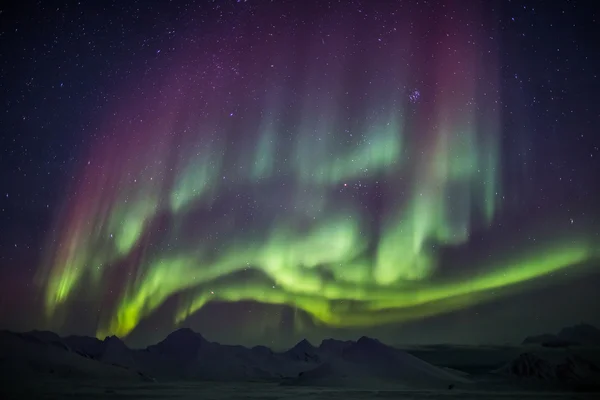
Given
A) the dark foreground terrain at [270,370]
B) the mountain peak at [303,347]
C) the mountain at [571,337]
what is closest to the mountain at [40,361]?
the dark foreground terrain at [270,370]

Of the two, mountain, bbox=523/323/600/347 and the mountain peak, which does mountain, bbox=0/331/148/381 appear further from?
mountain, bbox=523/323/600/347

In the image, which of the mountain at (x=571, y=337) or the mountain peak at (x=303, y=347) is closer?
the mountain at (x=571, y=337)

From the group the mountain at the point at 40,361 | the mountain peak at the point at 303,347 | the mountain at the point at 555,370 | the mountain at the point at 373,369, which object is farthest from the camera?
the mountain peak at the point at 303,347

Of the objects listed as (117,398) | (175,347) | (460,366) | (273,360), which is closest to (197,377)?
(175,347)

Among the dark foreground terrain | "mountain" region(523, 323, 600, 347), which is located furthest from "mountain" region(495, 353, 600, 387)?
"mountain" region(523, 323, 600, 347)

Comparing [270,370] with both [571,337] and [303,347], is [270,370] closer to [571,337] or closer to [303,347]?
[303,347]

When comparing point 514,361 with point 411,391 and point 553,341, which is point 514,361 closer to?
point 553,341

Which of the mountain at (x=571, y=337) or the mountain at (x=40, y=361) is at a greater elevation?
the mountain at (x=571, y=337)

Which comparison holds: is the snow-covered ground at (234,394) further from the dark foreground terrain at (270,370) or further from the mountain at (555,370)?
the mountain at (555,370)

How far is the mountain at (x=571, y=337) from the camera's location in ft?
47.0

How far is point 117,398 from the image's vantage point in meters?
17.1

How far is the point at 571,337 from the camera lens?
15.0 m

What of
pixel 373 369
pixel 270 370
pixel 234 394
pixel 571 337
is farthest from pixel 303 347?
pixel 571 337

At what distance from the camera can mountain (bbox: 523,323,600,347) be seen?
47.0 ft
